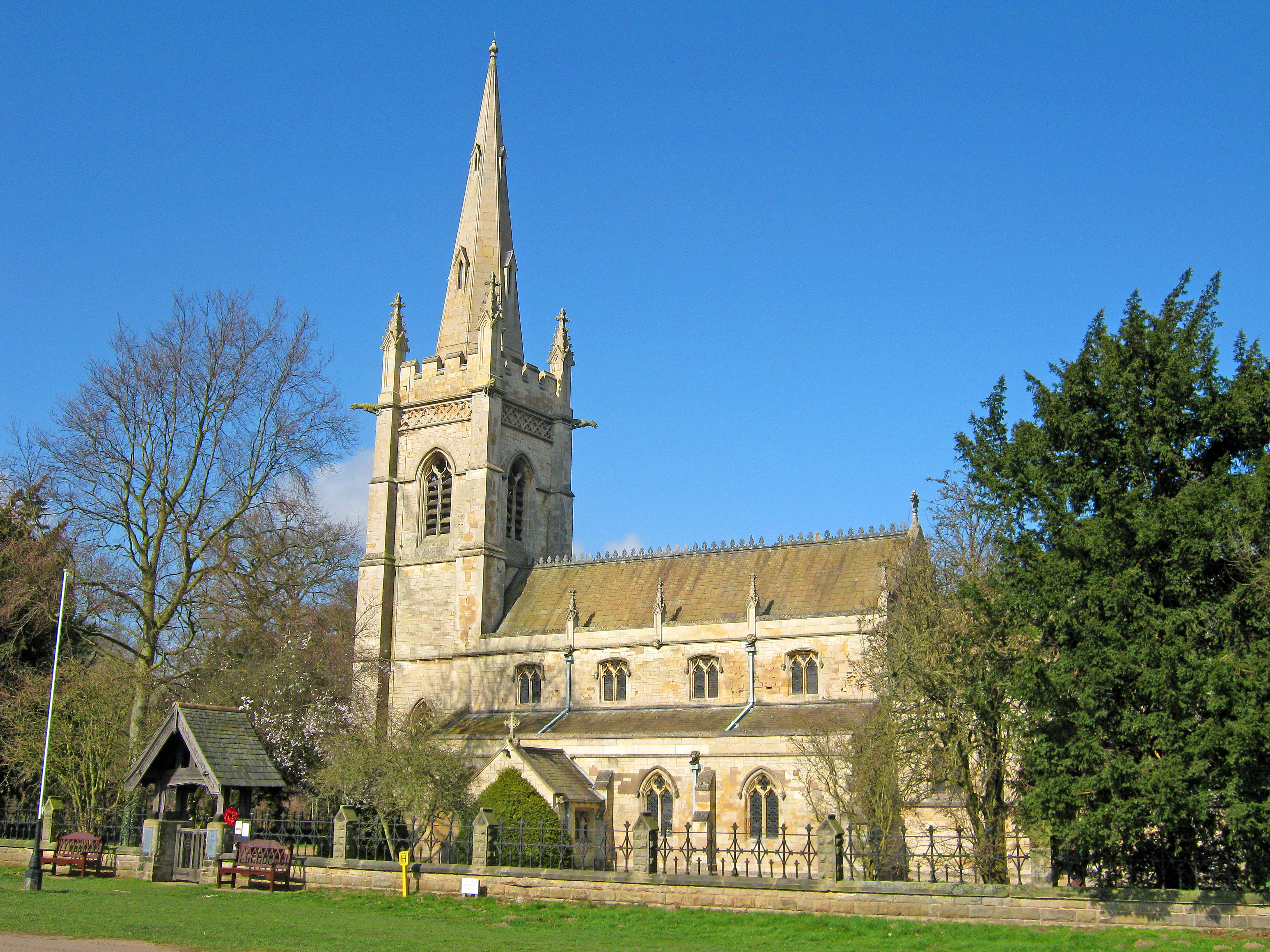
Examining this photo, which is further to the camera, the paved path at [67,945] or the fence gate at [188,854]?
the fence gate at [188,854]

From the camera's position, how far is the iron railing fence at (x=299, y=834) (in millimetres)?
24938

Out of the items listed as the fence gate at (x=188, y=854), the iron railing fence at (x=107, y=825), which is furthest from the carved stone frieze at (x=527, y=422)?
the fence gate at (x=188, y=854)

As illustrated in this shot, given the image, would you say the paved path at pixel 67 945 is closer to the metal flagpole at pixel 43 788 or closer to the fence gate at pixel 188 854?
the metal flagpole at pixel 43 788

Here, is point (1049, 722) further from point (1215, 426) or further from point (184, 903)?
point (184, 903)

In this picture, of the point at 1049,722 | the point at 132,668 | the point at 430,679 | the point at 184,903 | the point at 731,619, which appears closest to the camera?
the point at 1049,722

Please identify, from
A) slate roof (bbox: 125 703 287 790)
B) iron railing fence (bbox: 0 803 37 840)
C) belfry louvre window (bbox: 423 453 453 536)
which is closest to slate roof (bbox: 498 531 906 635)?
belfry louvre window (bbox: 423 453 453 536)

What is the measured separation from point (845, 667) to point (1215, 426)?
17235 mm

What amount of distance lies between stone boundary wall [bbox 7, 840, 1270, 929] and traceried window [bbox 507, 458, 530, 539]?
69.2 ft

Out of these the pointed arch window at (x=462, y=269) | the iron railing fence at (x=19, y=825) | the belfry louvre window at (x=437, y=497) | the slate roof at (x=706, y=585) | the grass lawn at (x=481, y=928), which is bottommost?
the grass lawn at (x=481, y=928)

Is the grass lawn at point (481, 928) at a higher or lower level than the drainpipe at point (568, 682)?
lower

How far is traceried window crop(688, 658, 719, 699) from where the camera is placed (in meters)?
36.2

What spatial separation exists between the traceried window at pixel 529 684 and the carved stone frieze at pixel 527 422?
9.74m

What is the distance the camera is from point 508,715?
1501 inches

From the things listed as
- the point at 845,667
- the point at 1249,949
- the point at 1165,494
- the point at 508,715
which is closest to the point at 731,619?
the point at 845,667
